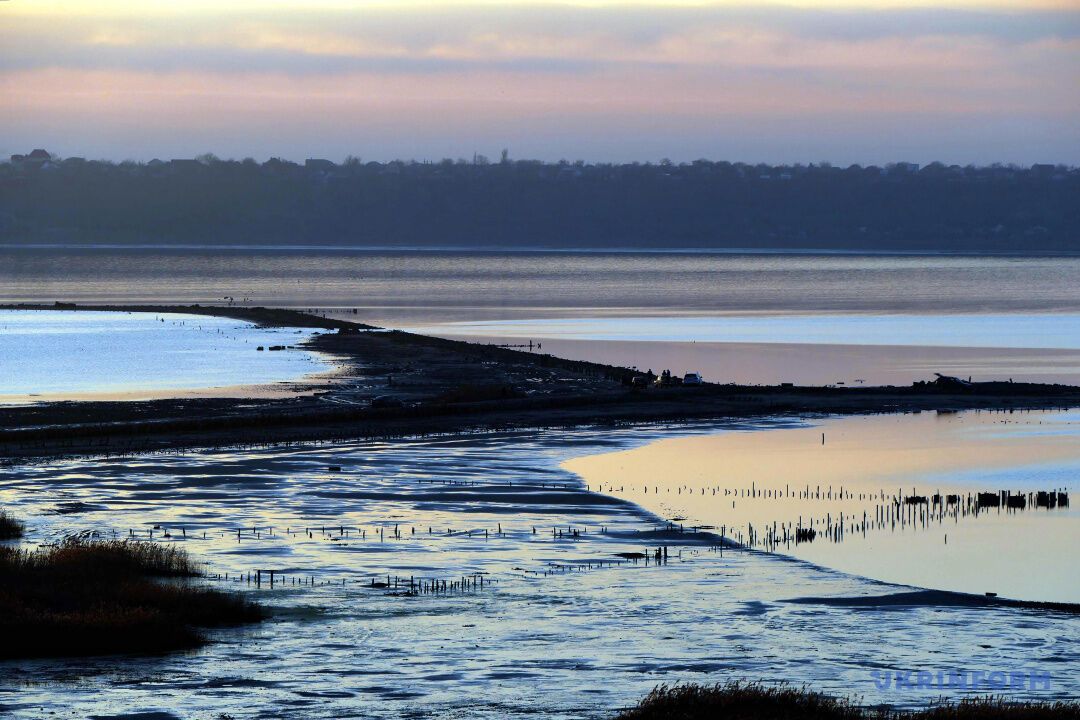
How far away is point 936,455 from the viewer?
55812 millimetres

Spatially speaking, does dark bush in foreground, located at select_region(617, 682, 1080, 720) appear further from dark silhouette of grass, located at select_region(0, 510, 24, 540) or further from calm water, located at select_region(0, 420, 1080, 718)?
dark silhouette of grass, located at select_region(0, 510, 24, 540)

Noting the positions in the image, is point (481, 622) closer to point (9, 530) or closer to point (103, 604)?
point (103, 604)

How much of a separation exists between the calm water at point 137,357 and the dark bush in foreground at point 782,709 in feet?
185

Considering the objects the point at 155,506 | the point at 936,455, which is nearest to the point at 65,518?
the point at 155,506

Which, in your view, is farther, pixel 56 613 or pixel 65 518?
pixel 65 518

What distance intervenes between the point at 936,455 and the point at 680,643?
30.5m

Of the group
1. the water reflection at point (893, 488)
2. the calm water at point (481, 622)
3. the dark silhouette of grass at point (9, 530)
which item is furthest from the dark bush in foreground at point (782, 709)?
the dark silhouette of grass at point (9, 530)

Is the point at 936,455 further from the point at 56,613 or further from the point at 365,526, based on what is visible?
the point at 56,613

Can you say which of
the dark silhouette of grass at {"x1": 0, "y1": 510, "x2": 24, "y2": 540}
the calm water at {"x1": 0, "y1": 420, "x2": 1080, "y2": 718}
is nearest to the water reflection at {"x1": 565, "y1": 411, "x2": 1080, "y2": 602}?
the calm water at {"x1": 0, "y1": 420, "x2": 1080, "y2": 718}

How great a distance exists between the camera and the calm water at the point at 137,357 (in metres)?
79.8

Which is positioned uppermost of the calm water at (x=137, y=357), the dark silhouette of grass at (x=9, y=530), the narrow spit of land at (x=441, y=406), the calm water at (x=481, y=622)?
the calm water at (x=137, y=357)

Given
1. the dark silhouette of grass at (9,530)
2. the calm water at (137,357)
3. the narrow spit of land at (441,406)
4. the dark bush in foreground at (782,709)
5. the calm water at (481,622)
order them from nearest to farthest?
1. the dark bush in foreground at (782,709)
2. the calm water at (481,622)
3. the dark silhouette of grass at (9,530)
4. the narrow spit of land at (441,406)
5. the calm water at (137,357)

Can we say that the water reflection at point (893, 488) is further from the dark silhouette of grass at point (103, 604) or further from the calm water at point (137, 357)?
the calm water at point (137, 357)

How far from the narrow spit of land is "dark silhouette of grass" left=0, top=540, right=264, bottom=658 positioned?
2079cm
